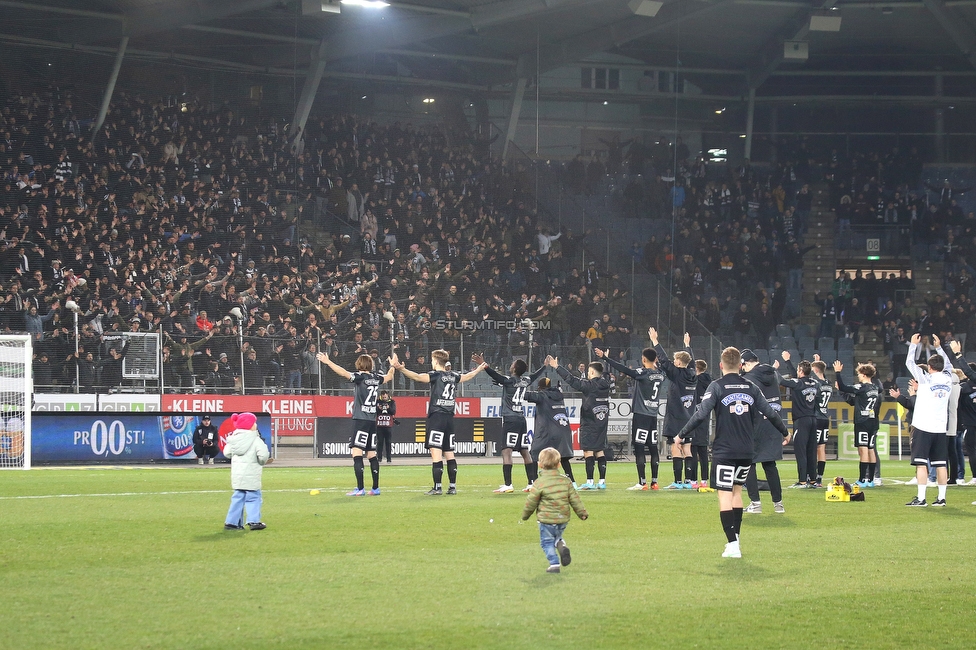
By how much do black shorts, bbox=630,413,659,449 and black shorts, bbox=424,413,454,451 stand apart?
3235mm

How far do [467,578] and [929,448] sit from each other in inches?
366

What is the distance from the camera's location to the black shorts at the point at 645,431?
18.5m

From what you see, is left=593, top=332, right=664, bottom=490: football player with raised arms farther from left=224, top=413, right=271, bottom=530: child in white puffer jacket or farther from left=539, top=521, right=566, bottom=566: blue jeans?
left=539, top=521, right=566, bottom=566: blue jeans

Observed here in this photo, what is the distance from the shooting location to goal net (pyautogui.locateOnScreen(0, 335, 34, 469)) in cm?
2314

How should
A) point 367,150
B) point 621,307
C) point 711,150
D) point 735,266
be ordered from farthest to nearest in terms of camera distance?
point 711,150 → point 735,266 → point 367,150 → point 621,307

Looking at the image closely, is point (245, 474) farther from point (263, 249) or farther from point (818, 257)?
point (818, 257)

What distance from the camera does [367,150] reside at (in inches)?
1459

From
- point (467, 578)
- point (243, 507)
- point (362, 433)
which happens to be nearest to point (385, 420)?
point (362, 433)

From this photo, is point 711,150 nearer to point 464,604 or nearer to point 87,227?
point 87,227

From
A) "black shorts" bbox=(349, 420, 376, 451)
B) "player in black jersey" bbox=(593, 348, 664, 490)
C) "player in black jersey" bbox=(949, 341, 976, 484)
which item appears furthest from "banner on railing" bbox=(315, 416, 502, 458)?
"player in black jersey" bbox=(949, 341, 976, 484)

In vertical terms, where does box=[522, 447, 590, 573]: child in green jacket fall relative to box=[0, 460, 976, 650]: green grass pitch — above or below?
above

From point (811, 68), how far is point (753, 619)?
132 ft

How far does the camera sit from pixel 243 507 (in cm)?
1214

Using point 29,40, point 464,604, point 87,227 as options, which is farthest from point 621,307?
point 464,604
